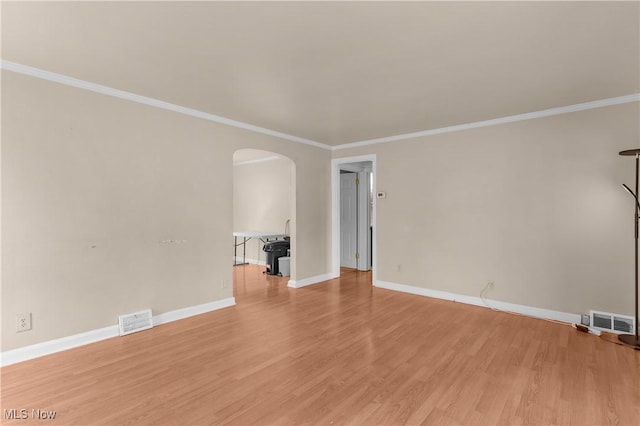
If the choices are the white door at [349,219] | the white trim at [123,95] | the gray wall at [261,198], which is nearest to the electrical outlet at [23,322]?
the white trim at [123,95]

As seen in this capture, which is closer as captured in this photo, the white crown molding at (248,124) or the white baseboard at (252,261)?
the white crown molding at (248,124)

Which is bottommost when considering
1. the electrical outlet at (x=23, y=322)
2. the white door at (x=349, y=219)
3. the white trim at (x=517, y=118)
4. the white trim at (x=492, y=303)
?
the white trim at (x=492, y=303)

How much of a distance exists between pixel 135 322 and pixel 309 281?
2.85m

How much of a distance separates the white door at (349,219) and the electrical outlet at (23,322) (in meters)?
5.32

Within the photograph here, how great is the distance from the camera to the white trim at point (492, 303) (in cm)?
378

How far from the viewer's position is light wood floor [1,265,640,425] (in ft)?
6.81

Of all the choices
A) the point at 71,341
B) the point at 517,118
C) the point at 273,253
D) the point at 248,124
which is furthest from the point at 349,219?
the point at 71,341

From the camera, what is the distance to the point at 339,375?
254cm

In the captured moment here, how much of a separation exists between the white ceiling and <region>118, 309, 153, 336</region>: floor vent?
2.38 m

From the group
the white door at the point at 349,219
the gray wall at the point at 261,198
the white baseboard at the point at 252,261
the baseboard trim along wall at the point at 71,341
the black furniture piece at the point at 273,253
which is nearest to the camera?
the baseboard trim along wall at the point at 71,341

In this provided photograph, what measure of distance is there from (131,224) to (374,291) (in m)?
3.62

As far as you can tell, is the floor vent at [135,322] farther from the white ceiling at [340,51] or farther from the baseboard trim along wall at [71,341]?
the white ceiling at [340,51]

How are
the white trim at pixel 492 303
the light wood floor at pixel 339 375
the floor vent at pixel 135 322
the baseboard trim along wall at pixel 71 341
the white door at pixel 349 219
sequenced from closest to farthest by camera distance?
1. the light wood floor at pixel 339 375
2. the baseboard trim along wall at pixel 71 341
3. the floor vent at pixel 135 322
4. the white trim at pixel 492 303
5. the white door at pixel 349 219

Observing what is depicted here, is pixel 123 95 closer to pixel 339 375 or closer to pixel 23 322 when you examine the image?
pixel 23 322
